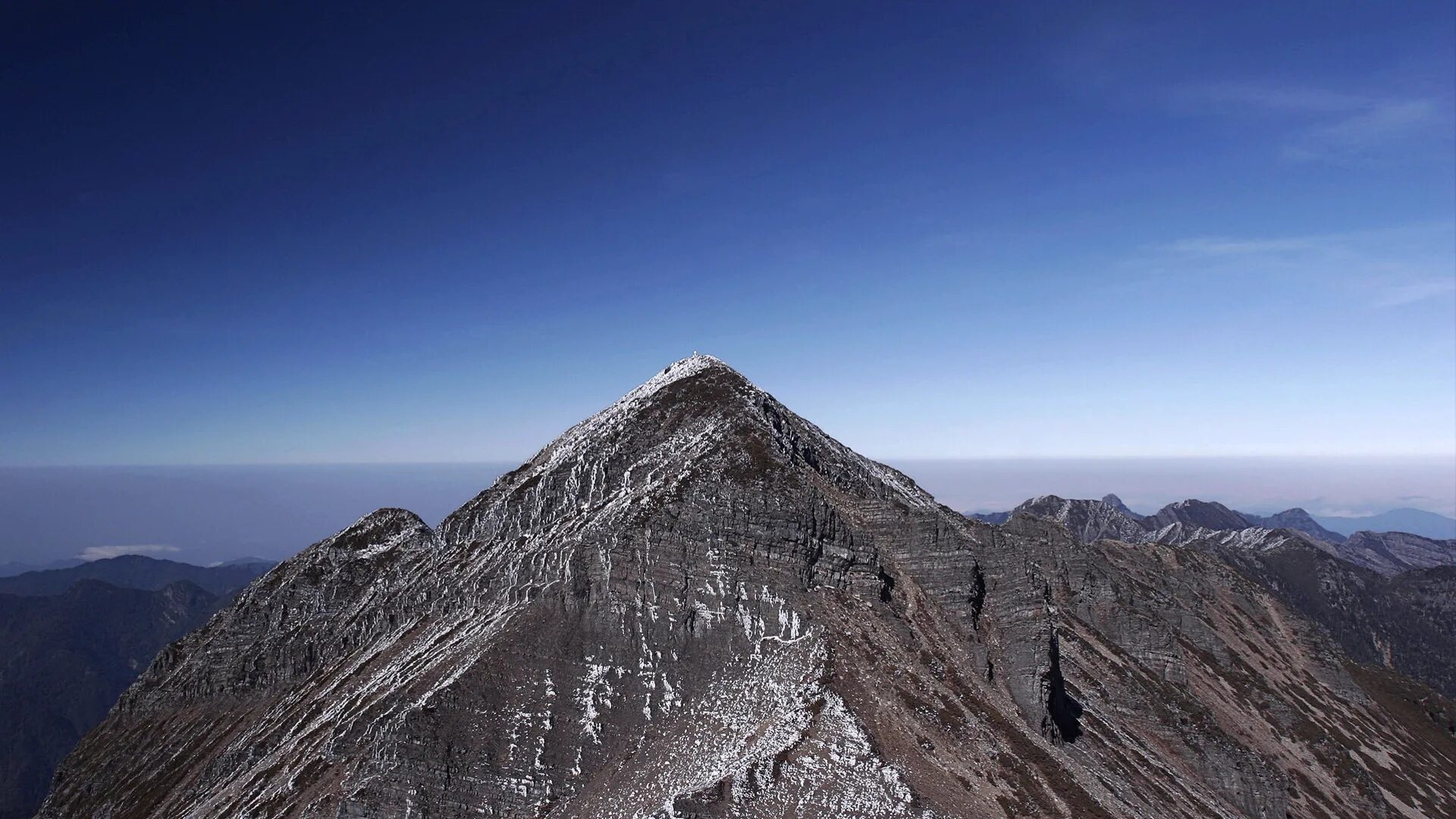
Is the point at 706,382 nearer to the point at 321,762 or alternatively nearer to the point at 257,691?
the point at 321,762

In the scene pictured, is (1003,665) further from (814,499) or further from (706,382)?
(706,382)

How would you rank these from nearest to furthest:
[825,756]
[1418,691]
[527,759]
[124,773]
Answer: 1. [825,756]
2. [527,759]
3. [124,773]
4. [1418,691]

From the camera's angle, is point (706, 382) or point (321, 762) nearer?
point (321, 762)

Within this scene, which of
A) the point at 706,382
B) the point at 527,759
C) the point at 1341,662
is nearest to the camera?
the point at 527,759

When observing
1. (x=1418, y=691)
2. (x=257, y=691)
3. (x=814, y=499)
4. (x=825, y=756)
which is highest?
(x=814, y=499)

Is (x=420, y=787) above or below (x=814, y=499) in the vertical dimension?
below

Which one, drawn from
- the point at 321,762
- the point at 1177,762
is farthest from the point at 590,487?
the point at 1177,762
